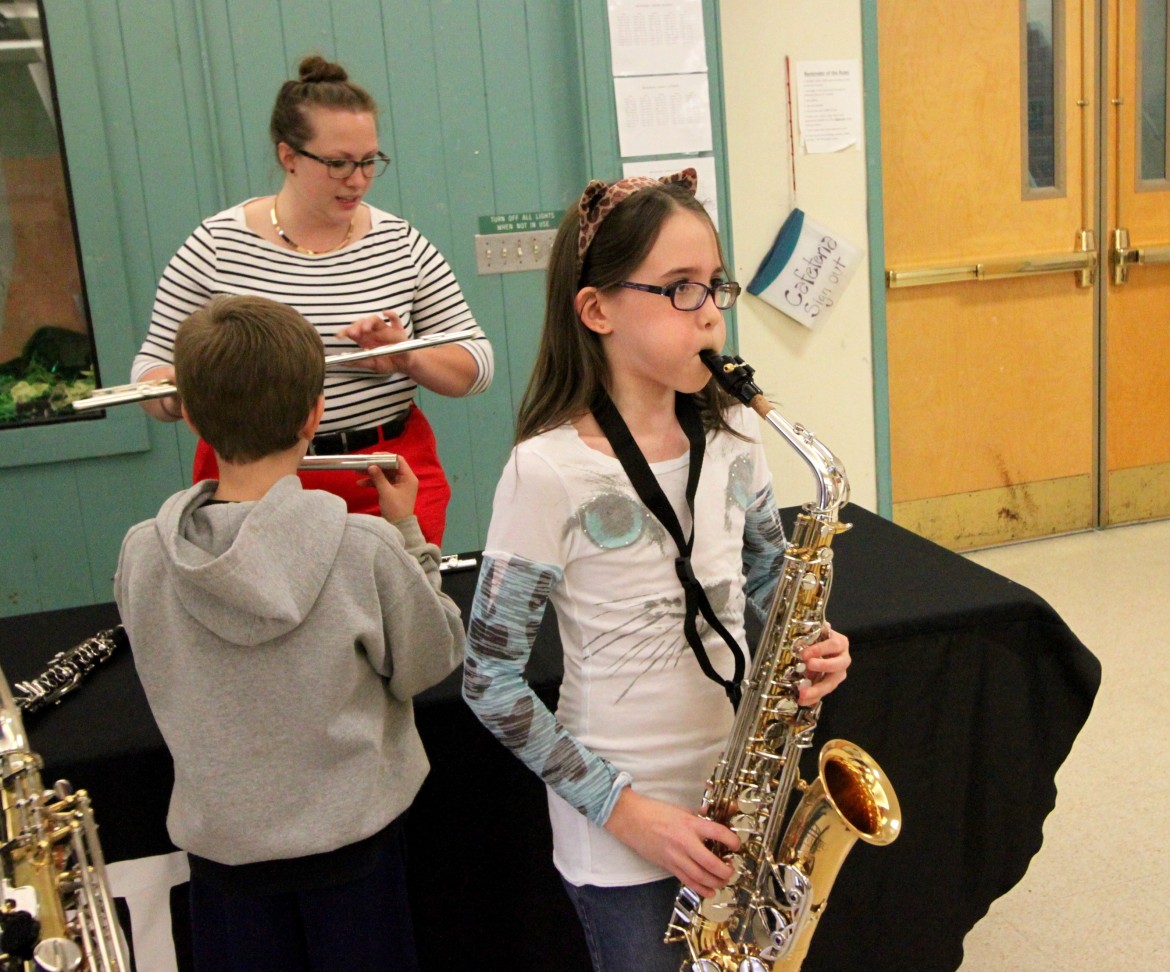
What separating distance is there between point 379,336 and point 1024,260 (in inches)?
115

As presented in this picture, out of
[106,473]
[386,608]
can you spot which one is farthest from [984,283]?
[386,608]

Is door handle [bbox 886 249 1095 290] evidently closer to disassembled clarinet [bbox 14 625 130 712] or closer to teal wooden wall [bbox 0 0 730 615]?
teal wooden wall [bbox 0 0 730 615]

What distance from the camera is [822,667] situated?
1209mm

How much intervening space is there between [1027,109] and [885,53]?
1.97 feet

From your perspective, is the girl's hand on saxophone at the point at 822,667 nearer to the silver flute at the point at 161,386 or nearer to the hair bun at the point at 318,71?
the silver flute at the point at 161,386

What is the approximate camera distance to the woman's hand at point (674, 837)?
114 cm

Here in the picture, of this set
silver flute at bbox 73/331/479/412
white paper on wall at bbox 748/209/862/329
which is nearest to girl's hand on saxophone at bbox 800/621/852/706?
silver flute at bbox 73/331/479/412

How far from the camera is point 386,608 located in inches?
48.3

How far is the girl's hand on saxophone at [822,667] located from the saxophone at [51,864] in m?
0.74

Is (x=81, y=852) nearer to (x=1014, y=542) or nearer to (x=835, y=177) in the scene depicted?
(x=835, y=177)

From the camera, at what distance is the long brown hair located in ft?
3.85

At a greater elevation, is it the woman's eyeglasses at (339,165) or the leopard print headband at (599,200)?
the woman's eyeglasses at (339,165)

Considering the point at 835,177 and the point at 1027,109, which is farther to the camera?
the point at 1027,109

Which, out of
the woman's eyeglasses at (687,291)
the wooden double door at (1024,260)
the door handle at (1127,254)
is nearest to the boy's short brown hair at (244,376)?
the woman's eyeglasses at (687,291)
